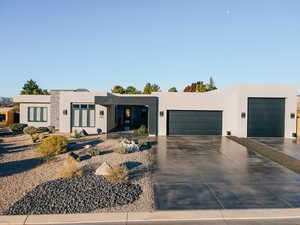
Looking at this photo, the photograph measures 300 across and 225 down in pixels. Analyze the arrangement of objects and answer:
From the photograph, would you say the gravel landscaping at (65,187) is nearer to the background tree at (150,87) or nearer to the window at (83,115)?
the window at (83,115)

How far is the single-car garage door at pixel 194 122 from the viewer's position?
2072 centimetres

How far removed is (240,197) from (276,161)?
19.0 ft

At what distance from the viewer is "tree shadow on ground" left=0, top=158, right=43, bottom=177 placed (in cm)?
957

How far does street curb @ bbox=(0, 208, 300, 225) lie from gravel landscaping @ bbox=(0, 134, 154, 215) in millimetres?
298

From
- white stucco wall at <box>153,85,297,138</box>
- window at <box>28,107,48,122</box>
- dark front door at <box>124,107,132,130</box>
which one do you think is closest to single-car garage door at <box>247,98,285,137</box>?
white stucco wall at <box>153,85,297,138</box>

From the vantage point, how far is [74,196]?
6711 millimetres

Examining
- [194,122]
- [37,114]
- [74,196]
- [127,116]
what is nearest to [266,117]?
[194,122]

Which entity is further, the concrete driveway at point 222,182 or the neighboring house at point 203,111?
the neighboring house at point 203,111

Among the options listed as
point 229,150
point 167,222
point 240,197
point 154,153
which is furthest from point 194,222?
point 229,150

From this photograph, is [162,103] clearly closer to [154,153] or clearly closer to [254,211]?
Result: [154,153]

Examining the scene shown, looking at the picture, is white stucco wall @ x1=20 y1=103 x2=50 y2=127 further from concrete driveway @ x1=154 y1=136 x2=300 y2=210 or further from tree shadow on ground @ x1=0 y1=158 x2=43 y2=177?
concrete driveway @ x1=154 y1=136 x2=300 y2=210

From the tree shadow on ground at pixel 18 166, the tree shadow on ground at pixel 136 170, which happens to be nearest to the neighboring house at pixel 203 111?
the tree shadow on ground at pixel 18 166

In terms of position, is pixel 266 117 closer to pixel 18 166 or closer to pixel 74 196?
pixel 74 196

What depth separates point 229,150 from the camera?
554 inches
